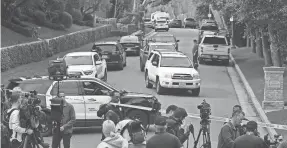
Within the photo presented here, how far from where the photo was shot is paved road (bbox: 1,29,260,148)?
1983 centimetres

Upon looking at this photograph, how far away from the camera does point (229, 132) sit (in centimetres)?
1198

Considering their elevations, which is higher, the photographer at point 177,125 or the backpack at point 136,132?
the backpack at point 136,132

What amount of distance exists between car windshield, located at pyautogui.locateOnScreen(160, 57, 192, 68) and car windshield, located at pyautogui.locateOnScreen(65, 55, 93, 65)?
10.4 feet

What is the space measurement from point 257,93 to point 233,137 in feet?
58.0

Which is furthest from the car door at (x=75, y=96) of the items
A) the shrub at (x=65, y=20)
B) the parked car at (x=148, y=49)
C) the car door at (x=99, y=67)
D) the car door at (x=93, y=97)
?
the shrub at (x=65, y=20)

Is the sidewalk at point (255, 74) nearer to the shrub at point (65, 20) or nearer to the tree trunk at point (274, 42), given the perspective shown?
the tree trunk at point (274, 42)

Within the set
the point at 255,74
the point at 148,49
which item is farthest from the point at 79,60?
the point at 255,74

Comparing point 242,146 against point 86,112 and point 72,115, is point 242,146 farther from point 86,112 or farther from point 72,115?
point 86,112

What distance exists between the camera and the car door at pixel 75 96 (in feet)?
64.4

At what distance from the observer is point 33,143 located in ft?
45.4

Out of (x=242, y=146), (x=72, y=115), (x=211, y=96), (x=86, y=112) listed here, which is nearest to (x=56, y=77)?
(x=86, y=112)

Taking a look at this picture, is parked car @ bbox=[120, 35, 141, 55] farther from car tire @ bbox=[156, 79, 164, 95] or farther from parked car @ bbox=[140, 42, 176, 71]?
car tire @ bbox=[156, 79, 164, 95]

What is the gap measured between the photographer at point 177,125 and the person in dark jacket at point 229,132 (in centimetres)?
72

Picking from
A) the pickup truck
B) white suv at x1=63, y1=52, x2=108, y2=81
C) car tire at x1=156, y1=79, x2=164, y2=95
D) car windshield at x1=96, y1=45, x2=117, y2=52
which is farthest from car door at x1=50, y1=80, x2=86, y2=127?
the pickup truck
